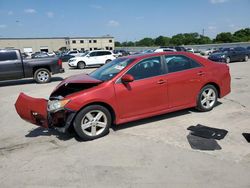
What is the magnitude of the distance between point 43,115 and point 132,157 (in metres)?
1.94

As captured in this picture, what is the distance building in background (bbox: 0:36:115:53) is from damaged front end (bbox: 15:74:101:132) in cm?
9002

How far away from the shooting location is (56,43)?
323 feet

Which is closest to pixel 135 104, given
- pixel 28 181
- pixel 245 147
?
pixel 245 147

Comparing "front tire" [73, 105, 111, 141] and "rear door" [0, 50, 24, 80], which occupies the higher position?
"rear door" [0, 50, 24, 80]

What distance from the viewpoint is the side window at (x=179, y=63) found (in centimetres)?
602

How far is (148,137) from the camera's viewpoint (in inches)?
Result: 201

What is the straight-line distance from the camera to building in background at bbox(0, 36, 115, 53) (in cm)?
9050

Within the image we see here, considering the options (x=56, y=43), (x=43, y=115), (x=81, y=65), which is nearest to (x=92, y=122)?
(x=43, y=115)

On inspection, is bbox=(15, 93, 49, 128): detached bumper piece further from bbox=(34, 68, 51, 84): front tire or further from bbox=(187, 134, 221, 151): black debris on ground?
bbox=(34, 68, 51, 84): front tire

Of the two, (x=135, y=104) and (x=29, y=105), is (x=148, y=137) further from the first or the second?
(x=29, y=105)

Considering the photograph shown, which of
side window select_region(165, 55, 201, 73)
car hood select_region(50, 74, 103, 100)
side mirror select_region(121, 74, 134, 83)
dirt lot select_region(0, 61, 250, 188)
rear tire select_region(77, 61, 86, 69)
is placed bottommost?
dirt lot select_region(0, 61, 250, 188)

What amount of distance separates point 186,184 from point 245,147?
159 cm

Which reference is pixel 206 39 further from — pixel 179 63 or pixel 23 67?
pixel 179 63

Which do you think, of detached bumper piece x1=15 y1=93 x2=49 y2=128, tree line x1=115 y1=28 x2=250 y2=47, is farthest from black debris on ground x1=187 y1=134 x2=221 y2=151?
tree line x1=115 y1=28 x2=250 y2=47
